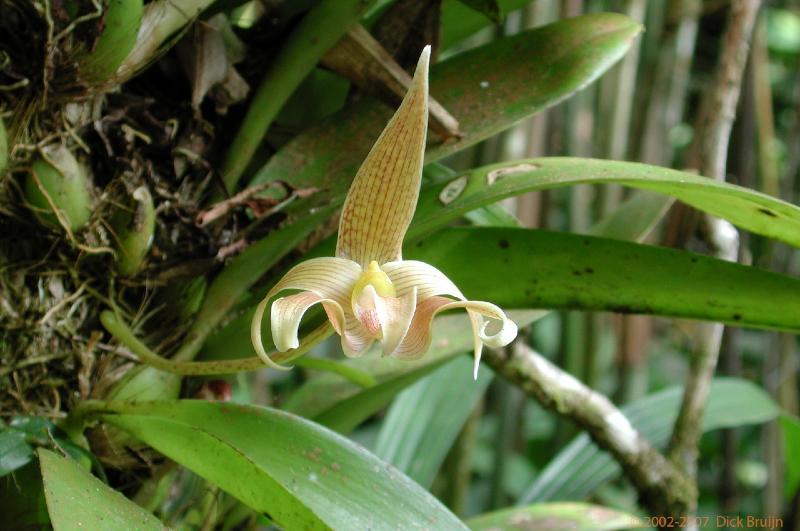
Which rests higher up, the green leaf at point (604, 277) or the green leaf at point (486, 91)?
the green leaf at point (486, 91)

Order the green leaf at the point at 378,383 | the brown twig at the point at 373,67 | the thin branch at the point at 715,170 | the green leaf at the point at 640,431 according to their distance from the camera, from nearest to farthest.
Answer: the brown twig at the point at 373,67 < the green leaf at the point at 378,383 < the thin branch at the point at 715,170 < the green leaf at the point at 640,431

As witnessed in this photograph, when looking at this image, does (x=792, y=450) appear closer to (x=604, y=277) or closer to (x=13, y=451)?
(x=604, y=277)

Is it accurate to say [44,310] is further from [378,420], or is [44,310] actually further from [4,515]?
[378,420]

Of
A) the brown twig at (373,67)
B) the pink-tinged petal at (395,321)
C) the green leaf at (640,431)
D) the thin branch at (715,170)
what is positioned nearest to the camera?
the pink-tinged petal at (395,321)

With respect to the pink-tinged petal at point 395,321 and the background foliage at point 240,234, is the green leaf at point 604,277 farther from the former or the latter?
the pink-tinged petal at point 395,321

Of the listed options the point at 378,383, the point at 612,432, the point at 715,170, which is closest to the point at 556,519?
the point at 612,432

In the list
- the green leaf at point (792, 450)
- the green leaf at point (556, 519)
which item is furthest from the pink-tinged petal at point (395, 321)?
the green leaf at point (792, 450)

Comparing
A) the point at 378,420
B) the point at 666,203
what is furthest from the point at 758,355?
the point at 666,203
